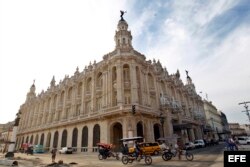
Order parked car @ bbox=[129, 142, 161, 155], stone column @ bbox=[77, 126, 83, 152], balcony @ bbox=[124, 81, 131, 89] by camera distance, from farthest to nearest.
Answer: stone column @ bbox=[77, 126, 83, 152] → balcony @ bbox=[124, 81, 131, 89] → parked car @ bbox=[129, 142, 161, 155]

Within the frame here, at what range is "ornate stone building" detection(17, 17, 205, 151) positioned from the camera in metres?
29.5

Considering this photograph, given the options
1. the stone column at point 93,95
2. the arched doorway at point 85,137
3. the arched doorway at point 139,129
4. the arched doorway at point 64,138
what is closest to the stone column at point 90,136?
the arched doorway at point 85,137

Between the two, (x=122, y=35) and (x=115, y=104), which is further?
(x=122, y=35)

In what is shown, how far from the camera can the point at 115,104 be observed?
3103 centimetres

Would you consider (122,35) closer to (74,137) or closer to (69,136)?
(74,137)

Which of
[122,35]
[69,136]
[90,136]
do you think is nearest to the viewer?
[90,136]

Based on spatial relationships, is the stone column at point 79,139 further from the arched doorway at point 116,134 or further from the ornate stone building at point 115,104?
the arched doorway at point 116,134

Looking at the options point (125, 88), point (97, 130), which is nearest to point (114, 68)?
point (125, 88)

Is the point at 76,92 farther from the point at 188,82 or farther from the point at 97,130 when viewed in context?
the point at 188,82

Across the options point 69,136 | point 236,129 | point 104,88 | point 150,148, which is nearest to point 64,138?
point 69,136

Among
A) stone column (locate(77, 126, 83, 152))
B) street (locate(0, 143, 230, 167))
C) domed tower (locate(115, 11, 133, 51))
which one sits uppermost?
domed tower (locate(115, 11, 133, 51))

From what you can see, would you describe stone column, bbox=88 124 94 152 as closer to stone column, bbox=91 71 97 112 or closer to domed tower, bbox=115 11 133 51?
stone column, bbox=91 71 97 112

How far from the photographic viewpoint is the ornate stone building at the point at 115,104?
2948 cm

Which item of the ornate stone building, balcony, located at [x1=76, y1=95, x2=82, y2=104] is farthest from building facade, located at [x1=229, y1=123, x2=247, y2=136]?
balcony, located at [x1=76, y1=95, x2=82, y2=104]
